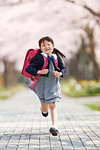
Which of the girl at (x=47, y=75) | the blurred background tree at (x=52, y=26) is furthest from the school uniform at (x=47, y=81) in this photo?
the blurred background tree at (x=52, y=26)

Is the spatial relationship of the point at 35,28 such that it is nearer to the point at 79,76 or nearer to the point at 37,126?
the point at 79,76

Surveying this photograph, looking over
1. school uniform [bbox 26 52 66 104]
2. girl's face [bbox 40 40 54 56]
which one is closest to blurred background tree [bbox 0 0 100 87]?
girl's face [bbox 40 40 54 56]

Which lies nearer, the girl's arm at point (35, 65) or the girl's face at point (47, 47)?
the girl's arm at point (35, 65)

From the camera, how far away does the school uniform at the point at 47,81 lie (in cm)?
555

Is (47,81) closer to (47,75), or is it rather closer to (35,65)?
(47,75)

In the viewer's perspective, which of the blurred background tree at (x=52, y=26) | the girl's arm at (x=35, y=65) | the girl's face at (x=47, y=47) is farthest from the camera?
the blurred background tree at (x=52, y=26)

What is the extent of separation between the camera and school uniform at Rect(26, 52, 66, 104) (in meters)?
5.55

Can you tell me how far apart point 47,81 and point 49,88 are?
13cm

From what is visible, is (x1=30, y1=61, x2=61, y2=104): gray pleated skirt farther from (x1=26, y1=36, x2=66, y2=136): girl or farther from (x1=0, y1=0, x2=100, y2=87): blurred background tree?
(x1=0, y1=0, x2=100, y2=87): blurred background tree

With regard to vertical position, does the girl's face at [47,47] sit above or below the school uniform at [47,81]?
above

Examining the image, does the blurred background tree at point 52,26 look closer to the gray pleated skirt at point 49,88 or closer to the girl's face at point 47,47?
the girl's face at point 47,47

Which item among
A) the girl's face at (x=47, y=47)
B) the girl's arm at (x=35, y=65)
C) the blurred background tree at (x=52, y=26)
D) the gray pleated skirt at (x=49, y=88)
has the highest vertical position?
→ the blurred background tree at (x=52, y=26)

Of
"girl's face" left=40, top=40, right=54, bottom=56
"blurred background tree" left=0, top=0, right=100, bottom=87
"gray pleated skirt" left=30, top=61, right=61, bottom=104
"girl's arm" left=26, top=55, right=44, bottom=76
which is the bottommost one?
"gray pleated skirt" left=30, top=61, right=61, bottom=104

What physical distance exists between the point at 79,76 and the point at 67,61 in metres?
37.4
